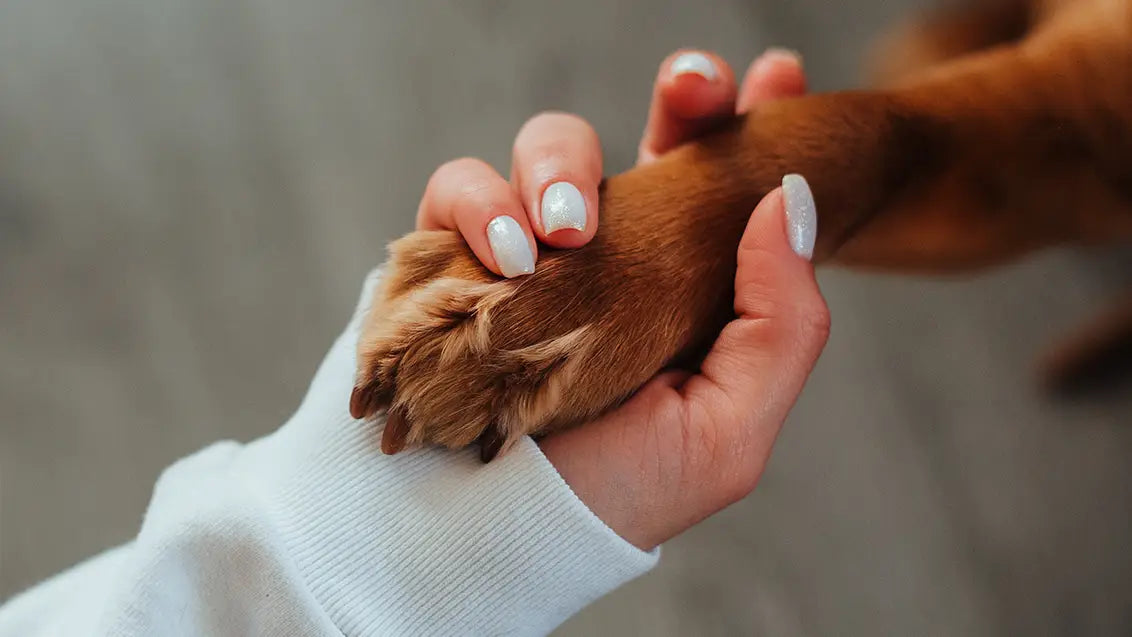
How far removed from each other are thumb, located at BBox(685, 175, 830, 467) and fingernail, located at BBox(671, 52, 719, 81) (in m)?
0.14

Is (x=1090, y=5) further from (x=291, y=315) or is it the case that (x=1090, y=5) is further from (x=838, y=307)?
(x=291, y=315)

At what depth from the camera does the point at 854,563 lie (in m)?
1.18

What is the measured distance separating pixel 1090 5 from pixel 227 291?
1.15m

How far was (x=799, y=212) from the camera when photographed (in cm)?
72

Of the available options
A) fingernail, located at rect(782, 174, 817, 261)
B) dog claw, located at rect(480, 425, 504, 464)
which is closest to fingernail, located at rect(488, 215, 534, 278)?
dog claw, located at rect(480, 425, 504, 464)

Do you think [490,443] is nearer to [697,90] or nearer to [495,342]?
[495,342]

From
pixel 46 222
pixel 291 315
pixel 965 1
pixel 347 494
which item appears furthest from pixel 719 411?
pixel 46 222

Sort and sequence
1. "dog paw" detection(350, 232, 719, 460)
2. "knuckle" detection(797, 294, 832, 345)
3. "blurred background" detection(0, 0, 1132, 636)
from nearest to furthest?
1. "dog paw" detection(350, 232, 719, 460)
2. "knuckle" detection(797, 294, 832, 345)
3. "blurred background" detection(0, 0, 1132, 636)

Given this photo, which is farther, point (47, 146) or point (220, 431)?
point (47, 146)

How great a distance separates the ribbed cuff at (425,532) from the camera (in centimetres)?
68

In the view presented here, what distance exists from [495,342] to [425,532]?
0.55 feet

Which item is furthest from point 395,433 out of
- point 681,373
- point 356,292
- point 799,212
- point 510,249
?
point 356,292

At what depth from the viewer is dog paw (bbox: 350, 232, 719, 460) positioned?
2.05ft

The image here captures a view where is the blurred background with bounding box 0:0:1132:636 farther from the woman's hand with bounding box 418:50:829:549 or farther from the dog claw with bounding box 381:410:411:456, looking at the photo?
the dog claw with bounding box 381:410:411:456
